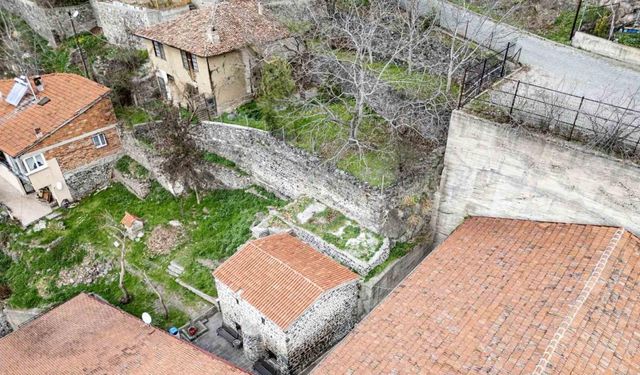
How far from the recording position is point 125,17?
32.5m

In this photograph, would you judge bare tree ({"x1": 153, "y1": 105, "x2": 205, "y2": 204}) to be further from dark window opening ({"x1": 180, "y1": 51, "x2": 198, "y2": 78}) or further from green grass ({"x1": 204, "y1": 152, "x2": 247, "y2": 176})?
dark window opening ({"x1": 180, "y1": 51, "x2": 198, "y2": 78})

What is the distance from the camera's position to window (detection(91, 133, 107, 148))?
26125 millimetres

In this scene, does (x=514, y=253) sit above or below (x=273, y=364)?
above

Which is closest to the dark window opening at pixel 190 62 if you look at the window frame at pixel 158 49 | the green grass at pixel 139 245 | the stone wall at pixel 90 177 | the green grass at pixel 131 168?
the window frame at pixel 158 49

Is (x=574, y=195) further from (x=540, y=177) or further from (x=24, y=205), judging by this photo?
(x=24, y=205)

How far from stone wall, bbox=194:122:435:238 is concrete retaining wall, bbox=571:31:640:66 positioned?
31.8ft

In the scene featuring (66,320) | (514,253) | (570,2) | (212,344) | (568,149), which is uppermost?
(570,2)

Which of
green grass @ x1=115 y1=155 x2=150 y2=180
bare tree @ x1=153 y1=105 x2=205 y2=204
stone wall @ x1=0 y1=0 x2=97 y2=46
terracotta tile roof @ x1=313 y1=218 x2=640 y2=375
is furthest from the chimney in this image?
terracotta tile roof @ x1=313 y1=218 x2=640 y2=375

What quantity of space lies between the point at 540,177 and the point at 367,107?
8.56 m

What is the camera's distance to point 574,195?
15469 mm

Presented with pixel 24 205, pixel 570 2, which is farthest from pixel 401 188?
pixel 24 205

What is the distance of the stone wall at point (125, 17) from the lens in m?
31.3

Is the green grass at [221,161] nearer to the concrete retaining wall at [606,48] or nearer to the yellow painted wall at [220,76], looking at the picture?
the yellow painted wall at [220,76]

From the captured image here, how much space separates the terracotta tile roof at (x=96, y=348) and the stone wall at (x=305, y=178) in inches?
288
